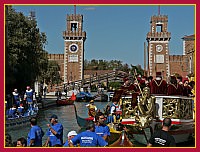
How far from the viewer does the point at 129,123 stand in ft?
32.5

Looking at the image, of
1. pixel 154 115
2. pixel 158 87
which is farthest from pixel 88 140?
pixel 158 87

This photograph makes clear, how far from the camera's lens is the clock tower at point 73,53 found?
5078cm

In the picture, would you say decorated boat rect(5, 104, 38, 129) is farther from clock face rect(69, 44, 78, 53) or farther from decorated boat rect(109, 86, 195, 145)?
clock face rect(69, 44, 78, 53)

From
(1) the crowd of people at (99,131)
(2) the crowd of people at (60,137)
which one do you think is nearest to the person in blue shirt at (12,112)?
(1) the crowd of people at (99,131)

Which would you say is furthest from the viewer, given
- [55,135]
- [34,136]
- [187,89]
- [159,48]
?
[159,48]

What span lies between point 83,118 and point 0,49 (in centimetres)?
810

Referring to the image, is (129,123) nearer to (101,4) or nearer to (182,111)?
(182,111)

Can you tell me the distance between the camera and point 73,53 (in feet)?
167

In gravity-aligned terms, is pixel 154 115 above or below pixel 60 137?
above

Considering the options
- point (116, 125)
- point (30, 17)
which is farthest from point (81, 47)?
point (116, 125)

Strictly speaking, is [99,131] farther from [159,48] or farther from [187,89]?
[159,48]

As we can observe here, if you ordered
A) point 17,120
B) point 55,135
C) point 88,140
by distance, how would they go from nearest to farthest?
1. point 88,140
2. point 55,135
3. point 17,120

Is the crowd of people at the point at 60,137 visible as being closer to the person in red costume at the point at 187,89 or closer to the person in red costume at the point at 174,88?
the person in red costume at the point at 174,88

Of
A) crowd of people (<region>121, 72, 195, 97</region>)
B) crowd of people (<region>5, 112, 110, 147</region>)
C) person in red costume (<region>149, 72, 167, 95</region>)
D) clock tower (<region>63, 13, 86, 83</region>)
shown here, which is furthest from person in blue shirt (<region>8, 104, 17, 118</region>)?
clock tower (<region>63, 13, 86, 83</region>)
